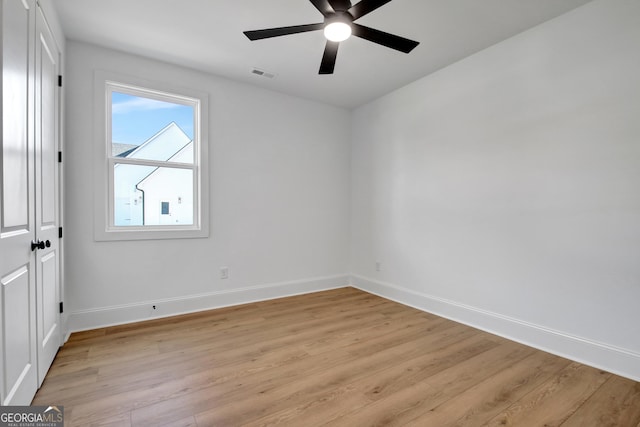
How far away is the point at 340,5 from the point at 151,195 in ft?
8.69

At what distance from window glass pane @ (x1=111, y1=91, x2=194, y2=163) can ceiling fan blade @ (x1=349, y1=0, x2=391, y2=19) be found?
2341 mm

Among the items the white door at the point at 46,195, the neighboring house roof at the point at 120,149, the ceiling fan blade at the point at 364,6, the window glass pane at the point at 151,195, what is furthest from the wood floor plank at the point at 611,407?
the neighboring house roof at the point at 120,149

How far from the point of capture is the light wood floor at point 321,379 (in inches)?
64.9

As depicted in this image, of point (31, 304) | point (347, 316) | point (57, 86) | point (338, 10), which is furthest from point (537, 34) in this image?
point (31, 304)

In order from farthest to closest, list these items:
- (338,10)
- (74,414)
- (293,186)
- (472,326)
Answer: (293,186)
(472,326)
(338,10)
(74,414)

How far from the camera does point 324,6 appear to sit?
5.79 ft

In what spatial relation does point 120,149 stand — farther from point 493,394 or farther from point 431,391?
point 493,394

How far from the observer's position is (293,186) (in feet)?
13.4

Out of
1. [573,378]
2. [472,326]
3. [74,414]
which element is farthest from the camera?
[472,326]

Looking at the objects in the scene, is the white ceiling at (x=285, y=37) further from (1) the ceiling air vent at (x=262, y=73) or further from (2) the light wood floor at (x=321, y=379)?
(2) the light wood floor at (x=321, y=379)

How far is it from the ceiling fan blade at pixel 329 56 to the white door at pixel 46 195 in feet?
5.96

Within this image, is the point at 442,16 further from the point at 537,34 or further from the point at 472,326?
the point at 472,326

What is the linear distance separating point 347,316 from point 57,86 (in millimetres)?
3358

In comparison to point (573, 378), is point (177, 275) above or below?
above
